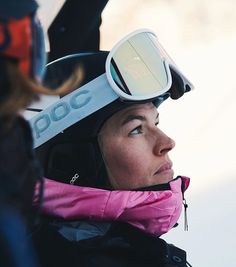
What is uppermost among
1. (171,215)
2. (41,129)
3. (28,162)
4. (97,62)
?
(28,162)

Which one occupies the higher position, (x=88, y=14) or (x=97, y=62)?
(x=97, y=62)

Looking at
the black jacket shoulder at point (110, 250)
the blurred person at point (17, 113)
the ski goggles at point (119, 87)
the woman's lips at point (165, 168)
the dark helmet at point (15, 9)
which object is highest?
the dark helmet at point (15, 9)

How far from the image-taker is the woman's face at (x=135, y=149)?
1327 millimetres

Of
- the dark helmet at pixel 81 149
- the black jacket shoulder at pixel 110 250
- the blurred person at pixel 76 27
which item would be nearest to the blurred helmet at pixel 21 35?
the black jacket shoulder at pixel 110 250

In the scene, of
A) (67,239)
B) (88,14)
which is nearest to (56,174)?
(67,239)

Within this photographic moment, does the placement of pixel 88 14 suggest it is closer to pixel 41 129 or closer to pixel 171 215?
pixel 41 129

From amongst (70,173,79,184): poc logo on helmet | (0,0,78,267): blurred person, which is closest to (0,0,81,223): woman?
(0,0,78,267): blurred person

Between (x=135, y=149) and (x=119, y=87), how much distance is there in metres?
0.15

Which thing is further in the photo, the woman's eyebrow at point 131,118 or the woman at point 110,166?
the woman's eyebrow at point 131,118

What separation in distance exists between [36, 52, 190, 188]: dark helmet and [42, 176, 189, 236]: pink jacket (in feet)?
0.20

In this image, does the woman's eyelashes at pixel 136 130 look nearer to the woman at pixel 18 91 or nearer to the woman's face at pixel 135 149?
the woman's face at pixel 135 149

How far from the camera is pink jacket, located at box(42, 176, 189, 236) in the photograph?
124 cm

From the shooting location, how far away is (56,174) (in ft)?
4.48

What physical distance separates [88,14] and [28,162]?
1.70m
